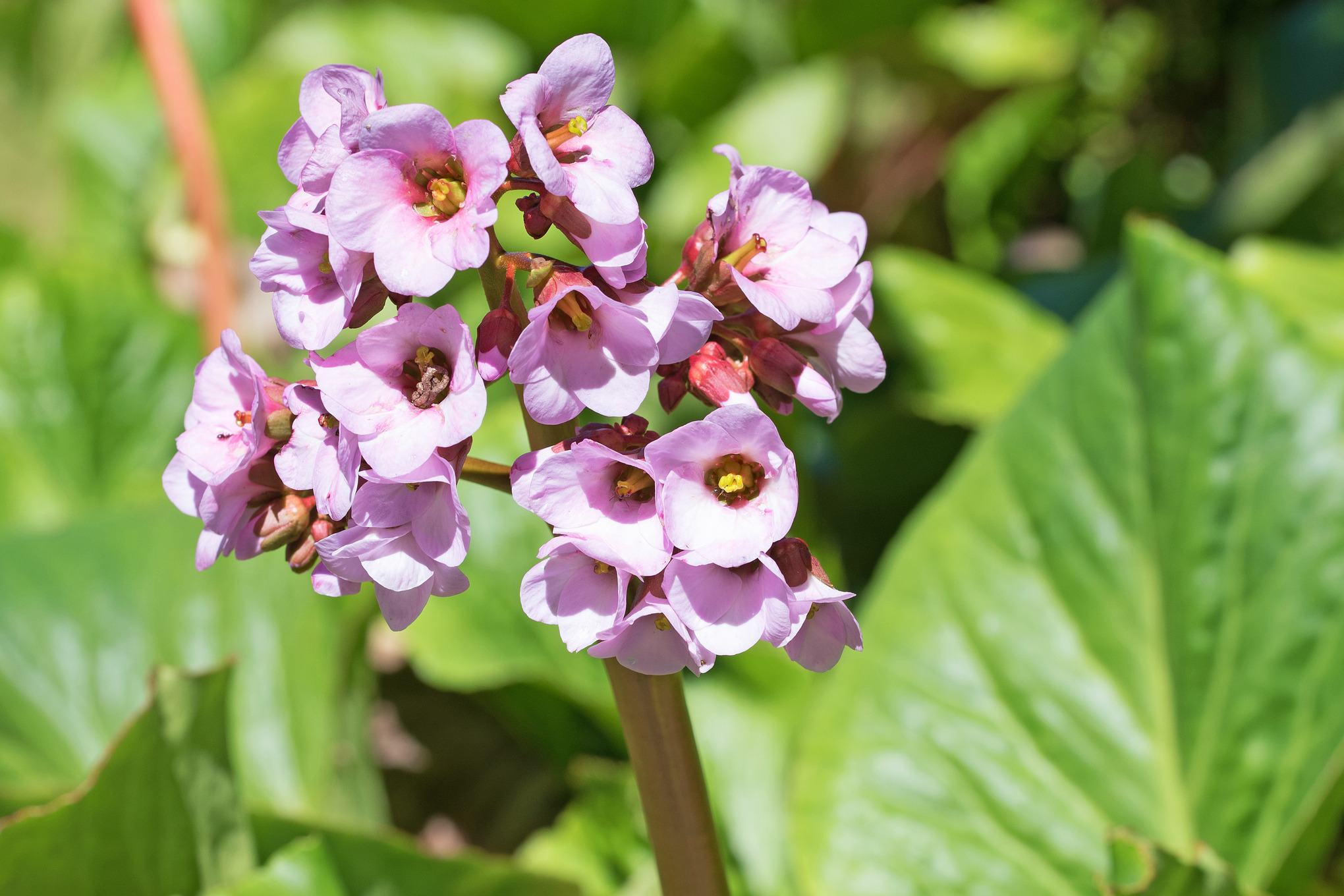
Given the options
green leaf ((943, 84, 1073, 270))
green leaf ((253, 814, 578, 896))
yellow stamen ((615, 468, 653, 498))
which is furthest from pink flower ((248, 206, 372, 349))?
green leaf ((943, 84, 1073, 270))

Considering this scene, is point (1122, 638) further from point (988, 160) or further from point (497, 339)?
point (988, 160)

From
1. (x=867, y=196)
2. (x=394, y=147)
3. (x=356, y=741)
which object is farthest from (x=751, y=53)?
(x=394, y=147)

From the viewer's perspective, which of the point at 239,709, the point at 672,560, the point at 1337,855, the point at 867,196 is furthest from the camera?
the point at 867,196

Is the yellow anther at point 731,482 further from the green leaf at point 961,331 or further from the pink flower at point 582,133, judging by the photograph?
the green leaf at point 961,331

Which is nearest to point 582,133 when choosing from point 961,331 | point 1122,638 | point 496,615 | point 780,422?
point 780,422

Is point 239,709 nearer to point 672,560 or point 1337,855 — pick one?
point 672,560

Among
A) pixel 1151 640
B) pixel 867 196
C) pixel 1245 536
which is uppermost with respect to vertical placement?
pixel 1245 536

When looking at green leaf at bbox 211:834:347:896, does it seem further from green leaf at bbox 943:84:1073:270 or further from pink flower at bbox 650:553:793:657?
green leaf at bbox 943:84:1073:270
